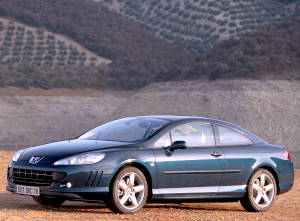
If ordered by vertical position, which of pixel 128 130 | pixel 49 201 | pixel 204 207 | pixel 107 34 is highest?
pixel 107 34

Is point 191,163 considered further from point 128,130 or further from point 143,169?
point 128,130

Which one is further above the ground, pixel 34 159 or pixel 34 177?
pixel 34 159

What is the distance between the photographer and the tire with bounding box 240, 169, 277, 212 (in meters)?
12.5

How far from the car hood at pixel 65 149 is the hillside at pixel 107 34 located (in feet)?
225

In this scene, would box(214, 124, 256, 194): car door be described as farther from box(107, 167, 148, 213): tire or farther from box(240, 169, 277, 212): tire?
box(107, 167, 148, 213): tire

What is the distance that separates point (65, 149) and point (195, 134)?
2073 millimetres

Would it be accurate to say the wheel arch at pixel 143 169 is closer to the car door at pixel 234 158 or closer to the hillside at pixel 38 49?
the car door at pixel 234 158

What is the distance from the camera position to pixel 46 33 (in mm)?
91562

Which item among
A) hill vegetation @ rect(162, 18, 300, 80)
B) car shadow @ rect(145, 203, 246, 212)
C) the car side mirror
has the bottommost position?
car shadow @ rect(145, 203, 246, 212)

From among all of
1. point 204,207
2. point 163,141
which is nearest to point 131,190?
point 163,141

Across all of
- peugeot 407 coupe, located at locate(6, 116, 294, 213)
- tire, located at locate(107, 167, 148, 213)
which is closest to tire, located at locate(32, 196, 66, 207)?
peugeot 407 coupe, located at locate(6, 116, 294, 213)

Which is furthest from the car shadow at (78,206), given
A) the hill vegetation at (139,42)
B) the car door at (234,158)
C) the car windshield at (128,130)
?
the hill vegetation at (139,42)

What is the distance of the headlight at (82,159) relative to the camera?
1087 centimetres

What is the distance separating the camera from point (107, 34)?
99.1 meters
